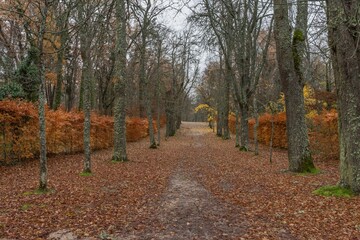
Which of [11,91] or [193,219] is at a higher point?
[11,91]

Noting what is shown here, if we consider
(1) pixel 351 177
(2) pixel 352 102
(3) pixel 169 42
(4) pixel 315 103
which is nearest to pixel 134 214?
(1) pixel 351 177

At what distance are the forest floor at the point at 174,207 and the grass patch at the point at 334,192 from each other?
24cm

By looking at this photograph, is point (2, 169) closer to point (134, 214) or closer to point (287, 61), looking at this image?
point (134, 214)

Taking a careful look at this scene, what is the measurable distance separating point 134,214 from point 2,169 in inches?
264

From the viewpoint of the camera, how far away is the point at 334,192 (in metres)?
6.59

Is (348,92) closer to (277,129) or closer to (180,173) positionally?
(180,173)

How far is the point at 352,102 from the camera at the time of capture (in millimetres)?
6352

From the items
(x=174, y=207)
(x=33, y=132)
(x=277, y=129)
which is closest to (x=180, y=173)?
(x=174, y=207)

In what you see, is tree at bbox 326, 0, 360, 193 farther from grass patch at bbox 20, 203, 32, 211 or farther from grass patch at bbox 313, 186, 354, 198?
grass patch at bbox 20, 203, 32, 211

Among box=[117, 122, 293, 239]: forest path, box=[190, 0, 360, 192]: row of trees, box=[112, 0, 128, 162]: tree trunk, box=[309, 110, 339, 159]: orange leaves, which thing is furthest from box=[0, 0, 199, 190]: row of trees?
box=[309, 110, 339, 159]: orange leaves

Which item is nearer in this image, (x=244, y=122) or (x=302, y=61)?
(x=302, y=61)

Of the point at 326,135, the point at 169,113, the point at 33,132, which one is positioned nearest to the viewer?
the point at 33,132

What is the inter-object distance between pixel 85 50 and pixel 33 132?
466cm

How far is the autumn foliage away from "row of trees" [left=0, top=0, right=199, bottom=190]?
1421 millimetres
